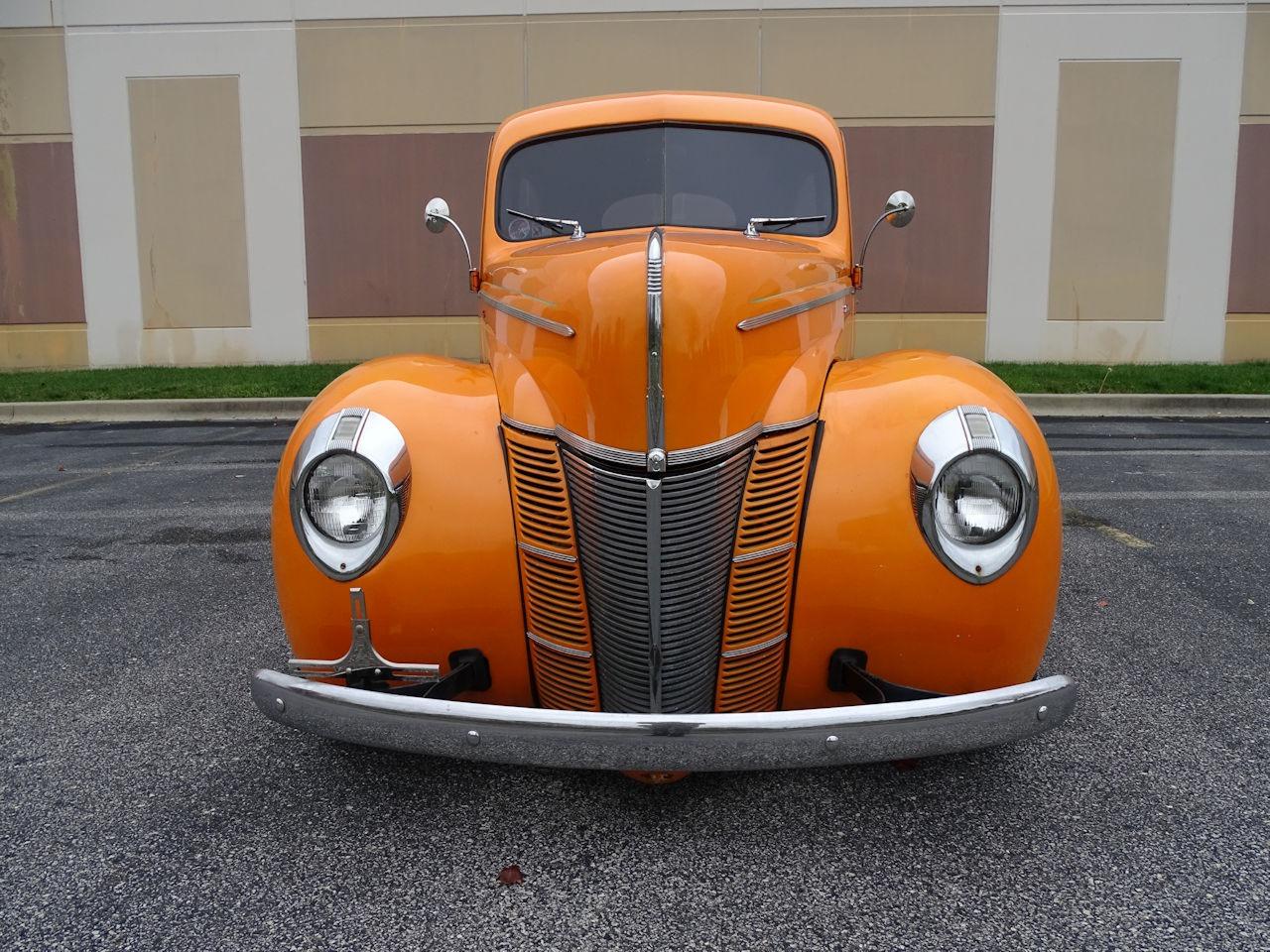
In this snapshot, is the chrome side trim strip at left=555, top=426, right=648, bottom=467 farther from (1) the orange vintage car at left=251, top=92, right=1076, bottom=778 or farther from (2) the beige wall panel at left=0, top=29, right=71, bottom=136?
(2) the beige wall panel at left=0, top=29, right=71, bottom=136

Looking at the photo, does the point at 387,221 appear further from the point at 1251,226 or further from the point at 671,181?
the point at 1251,226

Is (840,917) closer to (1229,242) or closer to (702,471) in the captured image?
(702,471)

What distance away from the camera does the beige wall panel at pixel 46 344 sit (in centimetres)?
1339

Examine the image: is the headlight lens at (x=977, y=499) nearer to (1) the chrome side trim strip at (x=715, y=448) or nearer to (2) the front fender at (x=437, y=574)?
(1) the chrome side trim strip at (x=715, y=448)

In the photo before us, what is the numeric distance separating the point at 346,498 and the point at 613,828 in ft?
3.29

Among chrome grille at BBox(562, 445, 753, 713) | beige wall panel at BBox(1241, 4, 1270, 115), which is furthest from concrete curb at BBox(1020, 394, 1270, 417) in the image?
chrome grille at BBox(562, 445, 753, 713)

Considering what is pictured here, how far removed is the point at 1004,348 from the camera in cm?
1288

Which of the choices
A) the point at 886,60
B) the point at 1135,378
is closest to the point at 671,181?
the point at 1135,378

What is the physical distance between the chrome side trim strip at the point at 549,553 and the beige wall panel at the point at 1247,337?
1351 centimetres

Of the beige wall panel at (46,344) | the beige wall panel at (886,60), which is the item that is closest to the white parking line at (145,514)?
the beige wall panel at (46,344)

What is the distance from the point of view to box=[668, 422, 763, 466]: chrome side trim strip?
2.15 metres

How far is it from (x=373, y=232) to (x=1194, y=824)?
12368mm

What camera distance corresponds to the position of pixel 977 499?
216cm

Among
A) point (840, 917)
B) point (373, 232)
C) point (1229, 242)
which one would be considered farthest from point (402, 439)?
point (1229, 242)
